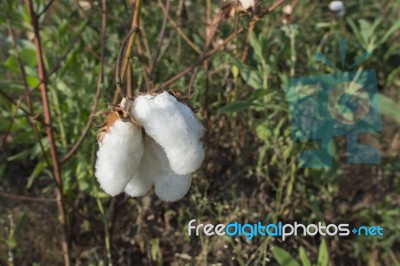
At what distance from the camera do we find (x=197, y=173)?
1.70 metres

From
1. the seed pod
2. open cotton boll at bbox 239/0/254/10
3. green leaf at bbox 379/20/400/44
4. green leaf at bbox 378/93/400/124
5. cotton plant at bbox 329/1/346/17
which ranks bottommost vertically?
the seed pod

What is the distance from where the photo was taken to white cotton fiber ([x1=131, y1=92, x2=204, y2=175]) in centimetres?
71

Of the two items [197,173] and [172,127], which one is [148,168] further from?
[197,173]

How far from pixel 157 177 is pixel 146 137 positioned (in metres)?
0.08

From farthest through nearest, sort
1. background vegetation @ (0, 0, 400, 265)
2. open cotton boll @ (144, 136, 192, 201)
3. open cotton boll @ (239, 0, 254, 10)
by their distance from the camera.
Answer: background vegetation @ (0, 0, 400, 265), open cotton boll @ (239, 0, 254, 10), open cotton boll @ (144, 136, 192, 201)

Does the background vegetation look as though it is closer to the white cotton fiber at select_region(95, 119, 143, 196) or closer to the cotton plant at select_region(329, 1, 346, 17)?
the cotton plant at select_region(329, 1, 346, 17)

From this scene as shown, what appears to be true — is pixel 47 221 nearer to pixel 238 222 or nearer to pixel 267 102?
pixel 238 222

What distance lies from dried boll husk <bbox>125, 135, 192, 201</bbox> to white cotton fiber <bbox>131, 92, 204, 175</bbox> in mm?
82

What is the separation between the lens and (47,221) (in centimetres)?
169

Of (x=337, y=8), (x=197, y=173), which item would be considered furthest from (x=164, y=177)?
(x=337, y=8)

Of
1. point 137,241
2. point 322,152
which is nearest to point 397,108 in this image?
point 322,152

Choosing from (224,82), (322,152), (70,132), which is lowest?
(322,152)

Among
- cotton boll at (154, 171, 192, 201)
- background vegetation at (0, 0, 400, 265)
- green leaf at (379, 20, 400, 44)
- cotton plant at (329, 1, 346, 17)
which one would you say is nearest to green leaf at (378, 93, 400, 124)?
background vegetation at (0, 0, 400, 265)

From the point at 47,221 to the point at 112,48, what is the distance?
0.61 metres
